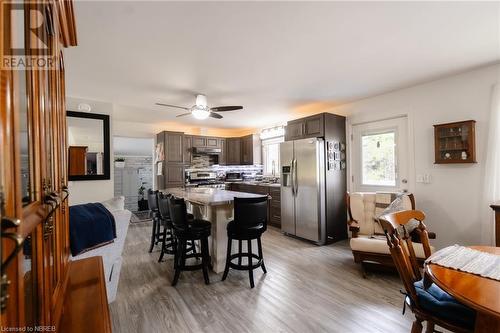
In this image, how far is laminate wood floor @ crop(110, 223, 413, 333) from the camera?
195 centimetres

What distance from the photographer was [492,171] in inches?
109

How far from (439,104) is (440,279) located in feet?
9.93

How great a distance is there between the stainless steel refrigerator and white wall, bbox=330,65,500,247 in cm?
133

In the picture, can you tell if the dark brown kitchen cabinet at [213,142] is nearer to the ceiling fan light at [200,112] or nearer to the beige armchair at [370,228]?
the ceiling fan light at [200,112]

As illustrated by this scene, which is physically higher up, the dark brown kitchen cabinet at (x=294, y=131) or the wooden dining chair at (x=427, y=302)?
the dark brown kitchen cabinet at (x=294, y=131)

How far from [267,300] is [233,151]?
495 centimetres

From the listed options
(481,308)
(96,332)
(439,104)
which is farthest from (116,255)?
(439,104)

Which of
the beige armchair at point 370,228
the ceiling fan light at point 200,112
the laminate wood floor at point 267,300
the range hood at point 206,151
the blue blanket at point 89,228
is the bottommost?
the laminate wood floor at point 267,300

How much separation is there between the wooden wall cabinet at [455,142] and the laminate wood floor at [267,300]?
176cm

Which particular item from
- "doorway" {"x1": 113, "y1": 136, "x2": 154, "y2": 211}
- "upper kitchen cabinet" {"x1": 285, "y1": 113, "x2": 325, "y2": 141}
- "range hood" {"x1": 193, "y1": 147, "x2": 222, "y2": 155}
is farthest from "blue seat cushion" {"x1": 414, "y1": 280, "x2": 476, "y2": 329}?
"doorway" {"x1": 113, "y1": 136, "x2": 154, "y2": 211}

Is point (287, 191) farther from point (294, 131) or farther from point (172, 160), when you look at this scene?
point (172, 160)

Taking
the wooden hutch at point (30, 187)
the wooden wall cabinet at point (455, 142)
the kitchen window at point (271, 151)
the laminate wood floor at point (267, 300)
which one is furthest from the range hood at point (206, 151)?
the wooden hutch at point (30, 187)

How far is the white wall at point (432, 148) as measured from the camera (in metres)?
2.90

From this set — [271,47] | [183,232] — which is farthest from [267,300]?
[271,47]
